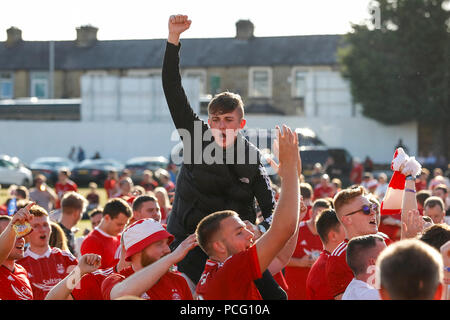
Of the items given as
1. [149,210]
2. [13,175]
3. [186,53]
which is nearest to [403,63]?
[186,53]

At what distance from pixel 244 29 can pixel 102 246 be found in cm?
4868

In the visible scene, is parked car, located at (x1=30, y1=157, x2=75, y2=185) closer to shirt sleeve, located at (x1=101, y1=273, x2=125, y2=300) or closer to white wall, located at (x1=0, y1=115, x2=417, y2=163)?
white wall, located at (x1=0, y1=115, x2=417, y2=163)

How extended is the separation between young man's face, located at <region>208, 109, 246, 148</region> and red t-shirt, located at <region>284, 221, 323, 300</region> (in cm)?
341

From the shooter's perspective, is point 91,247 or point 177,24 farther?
point 91,247

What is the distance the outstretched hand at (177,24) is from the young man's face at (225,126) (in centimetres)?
51

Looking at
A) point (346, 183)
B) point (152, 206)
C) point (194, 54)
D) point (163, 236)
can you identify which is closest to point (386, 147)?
point (346, 183)

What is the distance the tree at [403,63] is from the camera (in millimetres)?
41625

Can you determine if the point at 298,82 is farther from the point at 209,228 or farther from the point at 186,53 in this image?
the point at 209,228

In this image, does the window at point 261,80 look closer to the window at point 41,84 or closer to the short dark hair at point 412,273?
the window at point 41,84

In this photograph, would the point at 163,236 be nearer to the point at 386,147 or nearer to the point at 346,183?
the point at 346,183

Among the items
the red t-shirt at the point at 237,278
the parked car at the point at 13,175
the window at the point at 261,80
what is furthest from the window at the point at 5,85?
the red t-shirt at the point at 237,278

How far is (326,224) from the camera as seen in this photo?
22.2 ft

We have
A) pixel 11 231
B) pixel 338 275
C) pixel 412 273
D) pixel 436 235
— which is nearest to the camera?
pixel 412 273
